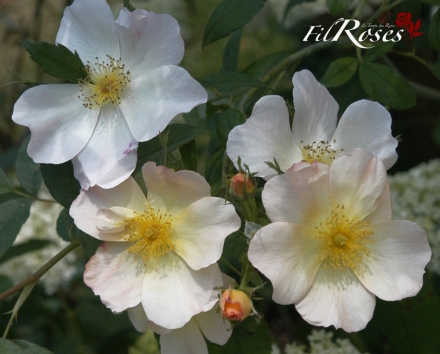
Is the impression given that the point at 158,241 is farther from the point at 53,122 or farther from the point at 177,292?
the point at 53,122

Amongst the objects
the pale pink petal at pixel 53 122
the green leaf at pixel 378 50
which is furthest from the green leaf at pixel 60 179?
the green leaf at pixel 378 50

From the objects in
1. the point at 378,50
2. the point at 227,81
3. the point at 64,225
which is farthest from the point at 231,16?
the point at 64,225

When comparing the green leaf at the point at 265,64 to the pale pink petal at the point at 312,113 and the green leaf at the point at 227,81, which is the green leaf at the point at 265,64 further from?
the pale pink petal at the point at 312,113

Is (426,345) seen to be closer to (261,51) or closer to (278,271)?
(278,271)

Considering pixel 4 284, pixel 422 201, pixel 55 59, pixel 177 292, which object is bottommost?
pixel 422 201

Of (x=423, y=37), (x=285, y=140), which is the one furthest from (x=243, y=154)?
(x=423, y=37)
